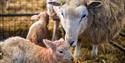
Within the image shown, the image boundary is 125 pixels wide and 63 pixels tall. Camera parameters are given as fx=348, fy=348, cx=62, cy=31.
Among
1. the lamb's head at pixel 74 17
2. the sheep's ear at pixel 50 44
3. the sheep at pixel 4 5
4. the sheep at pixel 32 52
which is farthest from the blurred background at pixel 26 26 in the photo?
the sheep's ear at pixel 50 44

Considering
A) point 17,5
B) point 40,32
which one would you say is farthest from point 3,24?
point 40,32

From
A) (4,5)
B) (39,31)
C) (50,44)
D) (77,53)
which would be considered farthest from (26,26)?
(50,44)

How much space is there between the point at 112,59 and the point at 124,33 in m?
0.86

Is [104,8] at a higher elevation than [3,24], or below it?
higher

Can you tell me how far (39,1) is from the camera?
8039mm

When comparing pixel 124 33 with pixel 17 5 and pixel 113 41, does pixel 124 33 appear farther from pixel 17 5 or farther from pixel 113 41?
pixel 17 5

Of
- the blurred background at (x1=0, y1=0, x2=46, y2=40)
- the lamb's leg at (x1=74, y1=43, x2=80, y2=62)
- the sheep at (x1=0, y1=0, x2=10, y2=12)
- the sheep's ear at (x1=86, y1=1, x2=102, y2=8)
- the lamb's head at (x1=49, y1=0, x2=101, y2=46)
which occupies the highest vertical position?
the sheep's ear at (x1=86, y1=1, x2=102, y2=8)

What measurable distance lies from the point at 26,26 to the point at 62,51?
2.63 m

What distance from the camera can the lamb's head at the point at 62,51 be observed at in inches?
177

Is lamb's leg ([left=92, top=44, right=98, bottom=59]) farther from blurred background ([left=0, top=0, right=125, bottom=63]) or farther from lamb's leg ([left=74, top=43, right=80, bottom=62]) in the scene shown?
lamb's leg ([left=74, top=43, right=80, bottom=62])

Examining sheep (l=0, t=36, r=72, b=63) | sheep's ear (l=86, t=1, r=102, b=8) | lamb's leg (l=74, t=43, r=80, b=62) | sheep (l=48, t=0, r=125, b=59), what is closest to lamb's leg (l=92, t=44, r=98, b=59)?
sheep (l=48, t=0, r=125, b=59)

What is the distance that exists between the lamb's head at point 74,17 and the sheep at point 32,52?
0.62 ft

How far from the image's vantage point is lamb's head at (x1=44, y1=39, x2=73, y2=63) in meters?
4.50

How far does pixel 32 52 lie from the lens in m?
4.74
